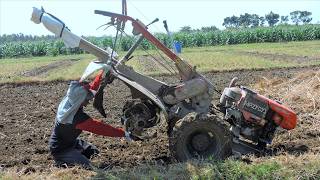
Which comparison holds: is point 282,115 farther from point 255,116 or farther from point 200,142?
point 200,142

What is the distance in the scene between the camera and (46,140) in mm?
8883

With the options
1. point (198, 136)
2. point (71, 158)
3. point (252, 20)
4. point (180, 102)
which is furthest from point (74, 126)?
point (252, 20)

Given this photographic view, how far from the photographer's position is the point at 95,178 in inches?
232

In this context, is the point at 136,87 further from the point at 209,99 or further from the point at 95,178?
the point at 95,178

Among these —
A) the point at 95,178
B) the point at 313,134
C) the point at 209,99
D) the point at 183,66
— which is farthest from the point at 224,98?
the point at 95,178

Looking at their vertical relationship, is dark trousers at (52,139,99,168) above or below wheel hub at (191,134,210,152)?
below

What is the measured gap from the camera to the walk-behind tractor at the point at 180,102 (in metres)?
6.86

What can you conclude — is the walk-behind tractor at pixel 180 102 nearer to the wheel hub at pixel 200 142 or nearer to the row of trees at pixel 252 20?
the wheel hub at pixel 200 142

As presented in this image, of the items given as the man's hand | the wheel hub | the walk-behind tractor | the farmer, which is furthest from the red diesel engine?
the farmer

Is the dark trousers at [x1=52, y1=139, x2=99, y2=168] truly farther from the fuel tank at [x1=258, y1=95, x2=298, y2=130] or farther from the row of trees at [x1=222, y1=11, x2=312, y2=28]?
the row of trees at [x1=222, y1=11, x2=312, y2=28]

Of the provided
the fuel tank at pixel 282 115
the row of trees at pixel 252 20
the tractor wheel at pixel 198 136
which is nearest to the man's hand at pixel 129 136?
the tractor wheel at pixel 198 136

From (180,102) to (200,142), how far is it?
721 mm

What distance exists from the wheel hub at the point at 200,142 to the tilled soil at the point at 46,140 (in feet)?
1.91

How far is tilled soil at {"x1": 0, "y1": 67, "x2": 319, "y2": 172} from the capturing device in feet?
24.5
